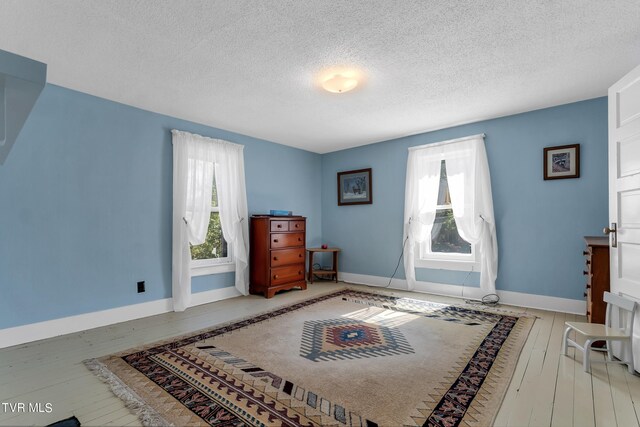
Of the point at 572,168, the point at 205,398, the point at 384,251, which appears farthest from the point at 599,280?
the point at 205,398

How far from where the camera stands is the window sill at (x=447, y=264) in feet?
13.5

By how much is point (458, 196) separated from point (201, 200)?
3.40m

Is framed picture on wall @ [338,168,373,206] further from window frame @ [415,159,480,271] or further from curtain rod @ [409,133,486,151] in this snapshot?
window frame @ [415,159,480,271]

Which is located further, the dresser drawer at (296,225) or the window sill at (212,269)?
the dresser drawer at (296,225)

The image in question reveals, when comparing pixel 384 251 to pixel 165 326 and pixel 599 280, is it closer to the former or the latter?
pixel 599 280

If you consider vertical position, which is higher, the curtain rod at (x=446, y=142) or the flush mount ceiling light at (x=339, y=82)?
the flush mount ceiling light at (x=339, y=82)

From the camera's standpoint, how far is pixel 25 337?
2.67 m

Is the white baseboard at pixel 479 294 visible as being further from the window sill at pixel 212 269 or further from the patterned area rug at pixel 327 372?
the window sill at pixel 212 269

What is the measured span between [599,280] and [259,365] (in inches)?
108

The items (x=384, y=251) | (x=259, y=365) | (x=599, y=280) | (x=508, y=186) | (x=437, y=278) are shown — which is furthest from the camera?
(x=384, y=251)

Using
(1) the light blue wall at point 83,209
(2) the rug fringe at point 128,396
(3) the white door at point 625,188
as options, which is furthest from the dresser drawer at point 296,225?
(3) the white door at point 625,188

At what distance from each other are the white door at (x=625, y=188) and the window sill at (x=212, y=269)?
400 cm

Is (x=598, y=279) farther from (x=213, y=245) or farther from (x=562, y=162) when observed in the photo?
(x=213, y=245)

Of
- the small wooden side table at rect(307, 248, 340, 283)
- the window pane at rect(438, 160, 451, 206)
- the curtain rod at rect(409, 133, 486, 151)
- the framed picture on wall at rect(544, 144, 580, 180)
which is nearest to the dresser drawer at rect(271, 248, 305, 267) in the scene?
the small wooden side table at rect(307, 248, 340, 283)
